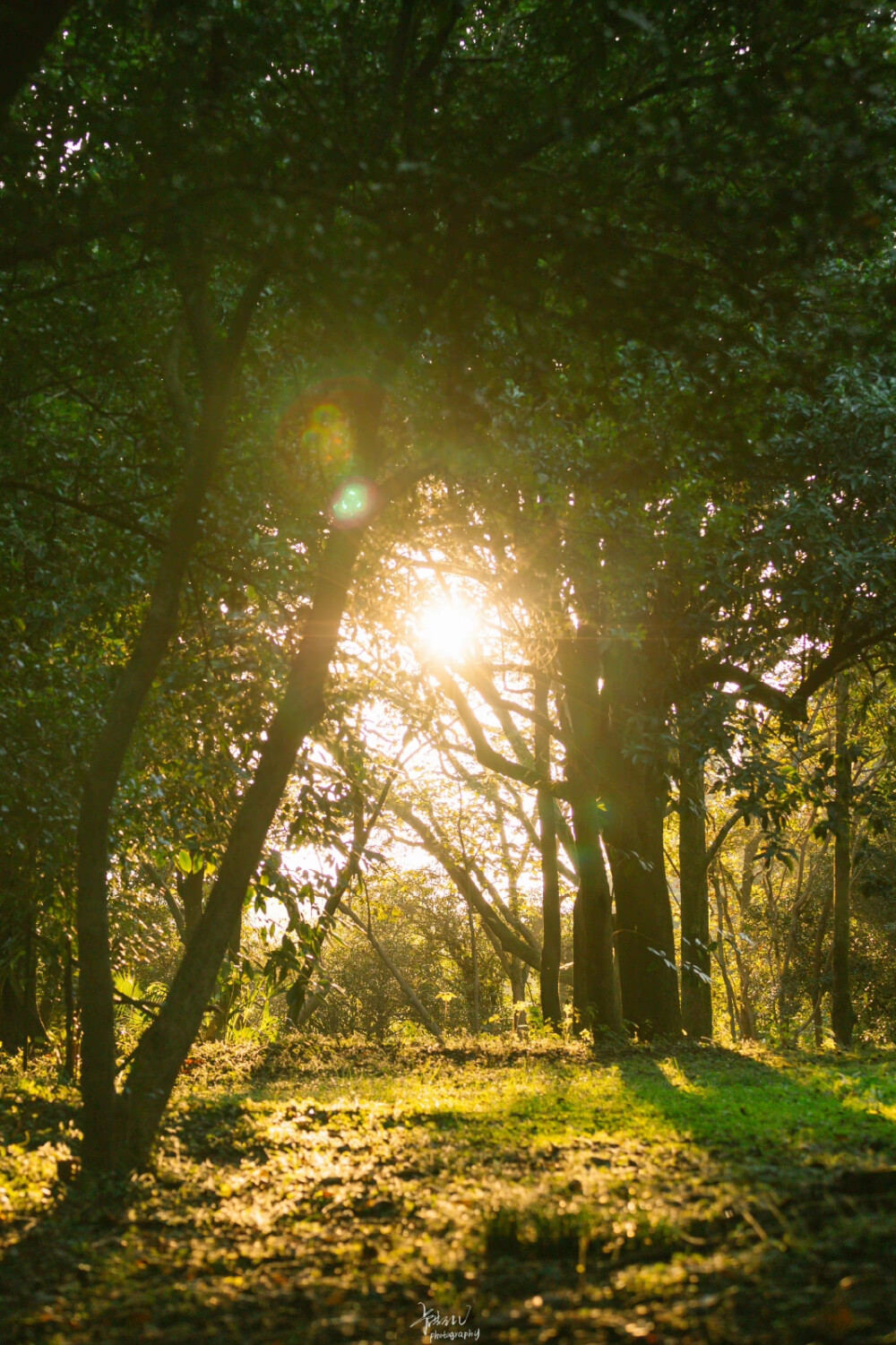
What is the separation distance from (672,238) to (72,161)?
13.2 feet

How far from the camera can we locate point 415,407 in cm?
752

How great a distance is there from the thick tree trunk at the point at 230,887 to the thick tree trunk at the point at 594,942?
688 centimetres

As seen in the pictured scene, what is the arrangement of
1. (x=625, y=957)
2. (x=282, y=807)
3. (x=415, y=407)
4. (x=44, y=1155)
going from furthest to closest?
(x=625, y=957) → (x=282, y=807) → (x=415, y=407) → (x=44, y=1155)

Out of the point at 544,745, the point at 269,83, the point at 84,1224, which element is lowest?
the point at 84,1224

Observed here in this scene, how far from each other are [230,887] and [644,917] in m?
8.16

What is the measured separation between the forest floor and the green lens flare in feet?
12.6

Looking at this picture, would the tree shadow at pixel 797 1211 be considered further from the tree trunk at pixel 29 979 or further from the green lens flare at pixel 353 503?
the tree trunk at pixel 29 979

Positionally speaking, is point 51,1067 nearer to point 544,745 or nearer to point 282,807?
point 282,807

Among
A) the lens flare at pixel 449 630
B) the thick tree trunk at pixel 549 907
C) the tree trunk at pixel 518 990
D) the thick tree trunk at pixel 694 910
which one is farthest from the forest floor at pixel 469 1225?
the tree trunk at pixel 518 990

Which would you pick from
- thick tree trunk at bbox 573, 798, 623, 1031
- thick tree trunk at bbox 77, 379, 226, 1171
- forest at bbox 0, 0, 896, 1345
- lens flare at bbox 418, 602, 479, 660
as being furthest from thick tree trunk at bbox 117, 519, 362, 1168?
thick tree trunk at bbox 573, 798, 623, 1031

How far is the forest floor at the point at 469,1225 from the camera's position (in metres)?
3.25

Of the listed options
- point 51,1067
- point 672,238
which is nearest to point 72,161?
point 672,238

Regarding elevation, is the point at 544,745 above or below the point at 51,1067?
above

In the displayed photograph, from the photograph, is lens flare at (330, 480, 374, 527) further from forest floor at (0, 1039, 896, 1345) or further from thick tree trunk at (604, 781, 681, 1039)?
thick tree trunk at (604, 781, 681, 1039)
